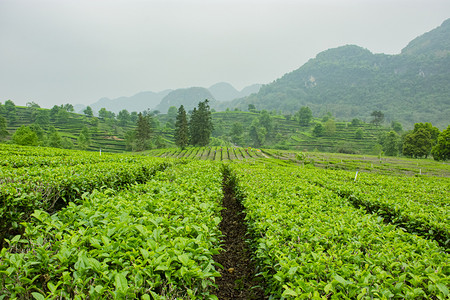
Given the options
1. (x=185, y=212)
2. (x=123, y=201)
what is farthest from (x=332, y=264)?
(x=123, y=201)

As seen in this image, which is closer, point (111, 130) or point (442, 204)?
point (442, 204)

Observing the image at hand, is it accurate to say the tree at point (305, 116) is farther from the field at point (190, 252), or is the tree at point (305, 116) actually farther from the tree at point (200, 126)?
the field at point (190, 252)

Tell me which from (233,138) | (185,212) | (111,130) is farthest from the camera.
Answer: (233,138)

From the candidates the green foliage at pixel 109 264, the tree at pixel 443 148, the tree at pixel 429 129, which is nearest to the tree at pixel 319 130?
the tree at pixel 429 129

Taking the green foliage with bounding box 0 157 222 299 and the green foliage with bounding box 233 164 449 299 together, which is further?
the green foliage with bounding box 233 164 449 299

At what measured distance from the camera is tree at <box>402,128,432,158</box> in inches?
1865

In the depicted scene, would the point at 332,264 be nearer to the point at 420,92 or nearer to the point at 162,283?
the point at 162,283

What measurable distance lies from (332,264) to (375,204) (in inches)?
207

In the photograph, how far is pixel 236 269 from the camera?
4.53 metres

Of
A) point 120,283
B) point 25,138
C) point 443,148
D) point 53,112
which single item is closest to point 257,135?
point 443,148

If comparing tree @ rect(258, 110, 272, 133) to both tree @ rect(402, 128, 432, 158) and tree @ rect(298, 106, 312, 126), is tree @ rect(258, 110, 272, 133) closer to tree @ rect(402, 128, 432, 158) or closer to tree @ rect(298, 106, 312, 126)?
tree @ rect(298, 106, 312, 126)

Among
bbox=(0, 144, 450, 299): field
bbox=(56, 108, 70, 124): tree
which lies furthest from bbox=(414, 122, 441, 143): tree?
bbox=(56, 108, 70, 124): tree

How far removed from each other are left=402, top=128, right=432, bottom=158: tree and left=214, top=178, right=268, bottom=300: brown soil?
60833mm

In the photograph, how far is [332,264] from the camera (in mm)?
2213
